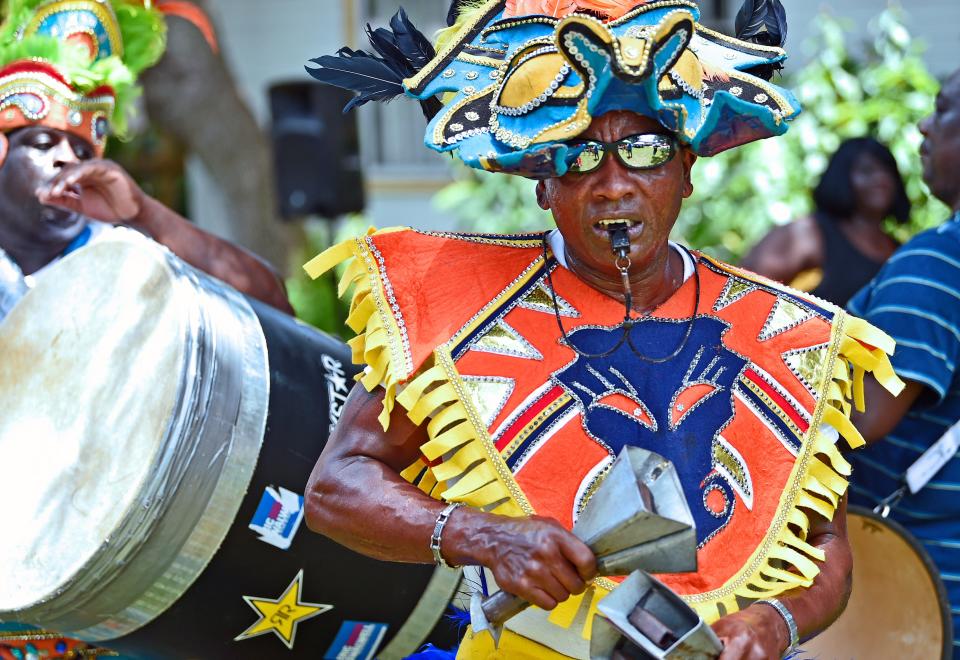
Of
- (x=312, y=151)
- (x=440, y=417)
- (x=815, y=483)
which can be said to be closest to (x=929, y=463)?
(x=815, y=483)

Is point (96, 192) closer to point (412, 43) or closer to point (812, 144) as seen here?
point (412, 43)

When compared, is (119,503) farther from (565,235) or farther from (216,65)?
(216,65)

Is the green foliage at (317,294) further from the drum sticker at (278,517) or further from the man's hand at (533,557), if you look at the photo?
the man's hand at (533,557)

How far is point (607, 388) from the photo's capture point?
2.66 metres

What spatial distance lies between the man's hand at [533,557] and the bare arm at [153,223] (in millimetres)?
1840

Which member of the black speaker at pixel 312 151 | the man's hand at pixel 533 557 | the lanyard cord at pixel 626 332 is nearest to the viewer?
the man's hand at pixel 533 557

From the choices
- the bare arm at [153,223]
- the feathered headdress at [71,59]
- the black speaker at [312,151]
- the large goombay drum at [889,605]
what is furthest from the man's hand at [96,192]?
the black speaker at [312,151]

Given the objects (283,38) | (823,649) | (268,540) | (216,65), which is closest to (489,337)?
(268,540)

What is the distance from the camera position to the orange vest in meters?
2.59

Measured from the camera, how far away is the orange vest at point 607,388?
8.50 ft

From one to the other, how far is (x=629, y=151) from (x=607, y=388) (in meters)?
0.43

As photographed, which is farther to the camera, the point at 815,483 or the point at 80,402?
the point at 80,402

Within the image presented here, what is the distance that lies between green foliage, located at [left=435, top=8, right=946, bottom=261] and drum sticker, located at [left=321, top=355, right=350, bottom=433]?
14.5 feet

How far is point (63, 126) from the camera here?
13.8 feet
